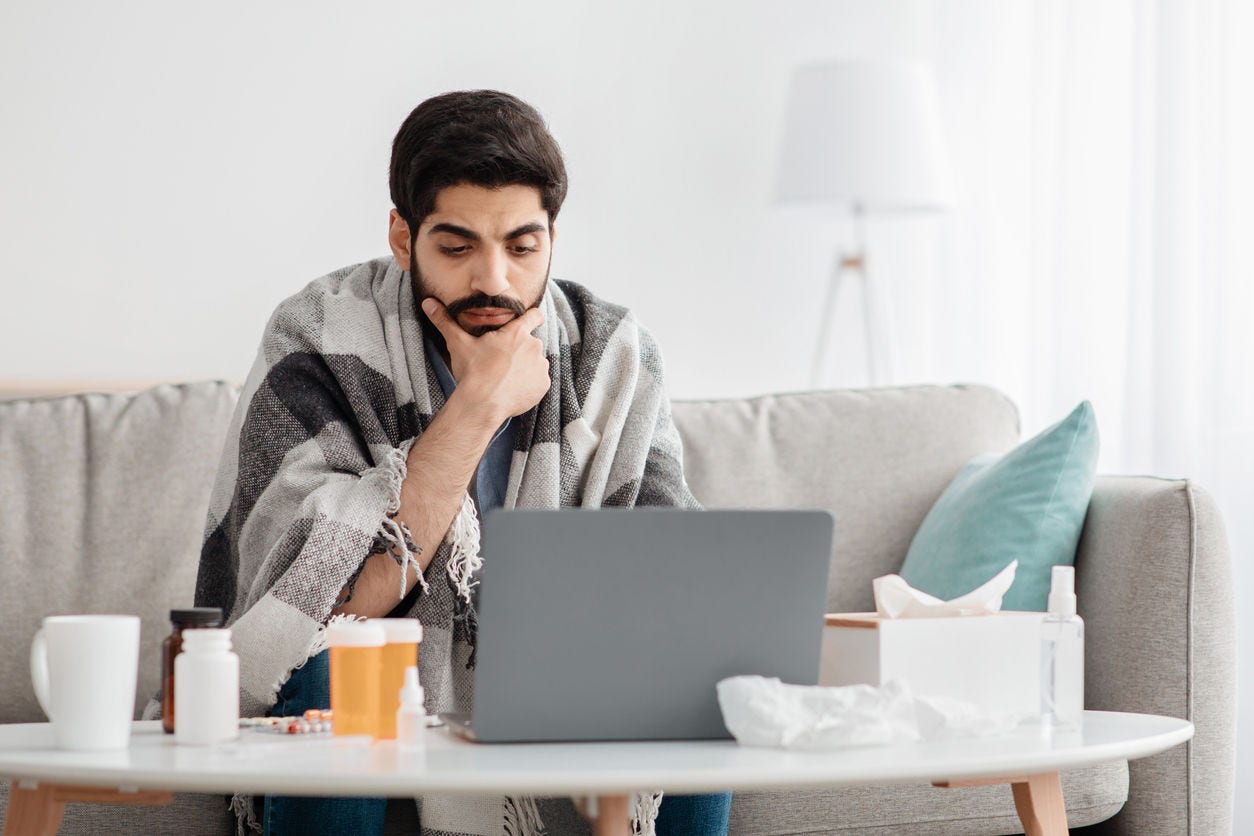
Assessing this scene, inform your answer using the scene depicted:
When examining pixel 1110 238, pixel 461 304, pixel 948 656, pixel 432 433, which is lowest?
pixel 948 656

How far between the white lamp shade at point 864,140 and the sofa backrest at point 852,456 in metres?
0.71

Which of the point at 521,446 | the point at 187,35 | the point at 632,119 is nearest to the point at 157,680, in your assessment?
the point at 521,446

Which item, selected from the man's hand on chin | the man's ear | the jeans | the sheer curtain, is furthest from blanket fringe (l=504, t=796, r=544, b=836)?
the sheer curtain

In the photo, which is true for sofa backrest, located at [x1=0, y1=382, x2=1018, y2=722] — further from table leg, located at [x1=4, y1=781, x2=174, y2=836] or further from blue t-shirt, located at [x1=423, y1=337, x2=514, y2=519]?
table leg, located at [x1=4, y1=781, x2=174, y2=836]

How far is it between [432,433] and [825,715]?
25.8 inches

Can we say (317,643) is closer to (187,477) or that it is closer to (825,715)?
(825,715)

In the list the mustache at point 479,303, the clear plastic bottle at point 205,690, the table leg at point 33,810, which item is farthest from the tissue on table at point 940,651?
the mustache at point 479,303

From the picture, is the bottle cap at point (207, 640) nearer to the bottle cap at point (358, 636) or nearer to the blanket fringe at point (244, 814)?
the bottle cap at point (358, 636)

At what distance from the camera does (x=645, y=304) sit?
3000 millimetres

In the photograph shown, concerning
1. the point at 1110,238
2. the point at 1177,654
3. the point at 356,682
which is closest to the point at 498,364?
the point at 356,682

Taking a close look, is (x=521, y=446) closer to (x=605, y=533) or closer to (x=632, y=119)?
(x=605, y=533)

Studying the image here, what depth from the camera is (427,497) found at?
1.41 meters

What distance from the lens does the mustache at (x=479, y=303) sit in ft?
5.06

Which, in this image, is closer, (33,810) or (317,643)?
(33,810)
